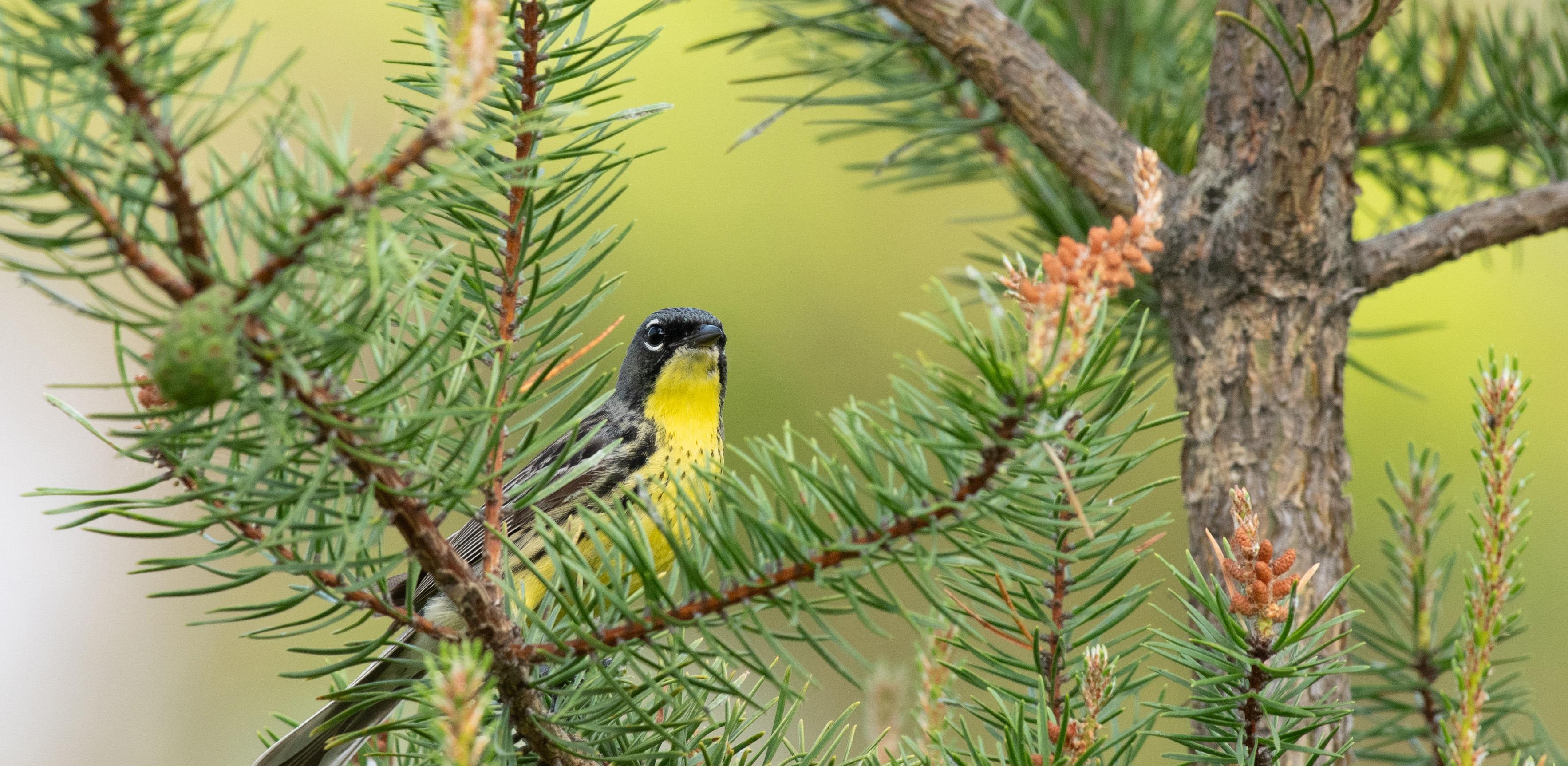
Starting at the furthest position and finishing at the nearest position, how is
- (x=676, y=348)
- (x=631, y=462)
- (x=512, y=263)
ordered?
(x=676, y=348) < (x=631, y=462) < (x=512, y=263)

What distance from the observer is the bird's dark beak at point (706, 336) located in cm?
339

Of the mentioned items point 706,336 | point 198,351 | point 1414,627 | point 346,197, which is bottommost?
point 1414,627

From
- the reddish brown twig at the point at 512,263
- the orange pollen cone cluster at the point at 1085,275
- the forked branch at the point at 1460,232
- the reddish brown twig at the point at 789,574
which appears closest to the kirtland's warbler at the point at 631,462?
the reddish brown twig at the point at 512,263

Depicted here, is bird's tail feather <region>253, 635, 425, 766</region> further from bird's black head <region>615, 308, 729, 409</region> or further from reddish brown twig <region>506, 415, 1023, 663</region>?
bird's black head <region>615, 308, 729, 409</region>

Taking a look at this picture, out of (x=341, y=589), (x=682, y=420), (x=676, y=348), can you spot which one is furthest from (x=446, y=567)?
(x=676, y=348)

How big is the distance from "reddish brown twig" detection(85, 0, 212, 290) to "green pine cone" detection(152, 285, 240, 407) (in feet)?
0.11

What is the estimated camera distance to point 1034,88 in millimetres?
2357

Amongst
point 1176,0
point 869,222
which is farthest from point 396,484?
point 869,222

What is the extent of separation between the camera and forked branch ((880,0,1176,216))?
235cm

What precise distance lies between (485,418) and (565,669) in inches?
12.4

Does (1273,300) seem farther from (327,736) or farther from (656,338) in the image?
(327,736)

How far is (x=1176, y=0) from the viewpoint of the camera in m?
3.40

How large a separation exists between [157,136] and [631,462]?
1977mm

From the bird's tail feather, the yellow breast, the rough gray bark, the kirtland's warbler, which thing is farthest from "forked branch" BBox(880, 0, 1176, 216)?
the bird's tail feather
